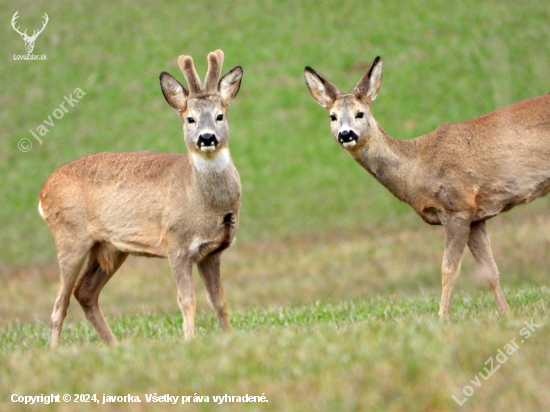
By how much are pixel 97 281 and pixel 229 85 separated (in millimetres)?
2613

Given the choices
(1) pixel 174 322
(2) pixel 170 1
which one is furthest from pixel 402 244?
(2) pixel 170 1

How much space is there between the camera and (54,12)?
29406mm

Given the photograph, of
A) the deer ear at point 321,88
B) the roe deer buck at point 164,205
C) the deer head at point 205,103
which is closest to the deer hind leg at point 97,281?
the roe deer buck at point 164,205

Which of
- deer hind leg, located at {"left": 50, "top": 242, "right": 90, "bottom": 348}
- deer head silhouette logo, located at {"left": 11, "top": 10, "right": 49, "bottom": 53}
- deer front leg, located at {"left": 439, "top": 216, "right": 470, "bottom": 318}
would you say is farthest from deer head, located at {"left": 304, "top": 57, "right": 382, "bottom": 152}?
deer head silhouette logo, located at {"left": 11, "top": 10, "right": 49, "bottom": 53}

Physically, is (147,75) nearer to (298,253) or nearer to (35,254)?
(35,254)

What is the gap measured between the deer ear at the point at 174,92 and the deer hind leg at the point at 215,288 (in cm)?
156

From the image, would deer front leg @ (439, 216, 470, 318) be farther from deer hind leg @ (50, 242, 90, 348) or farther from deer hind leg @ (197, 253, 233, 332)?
deer hind leg @ (50, 242, 90, 348)

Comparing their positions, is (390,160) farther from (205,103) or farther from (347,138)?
(205,103)

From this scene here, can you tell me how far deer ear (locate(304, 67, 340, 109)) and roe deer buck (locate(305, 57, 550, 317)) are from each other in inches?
10.4

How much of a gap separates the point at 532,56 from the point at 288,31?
25.9 feet

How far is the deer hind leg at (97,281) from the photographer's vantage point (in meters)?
8.60

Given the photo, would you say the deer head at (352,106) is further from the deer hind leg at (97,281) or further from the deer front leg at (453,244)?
the deer hind leg at (97,281)

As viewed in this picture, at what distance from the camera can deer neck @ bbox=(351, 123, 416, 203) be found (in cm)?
848

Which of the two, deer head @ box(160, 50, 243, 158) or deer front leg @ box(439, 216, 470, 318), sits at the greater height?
deer head @ box(160, 50, 243, 158)
